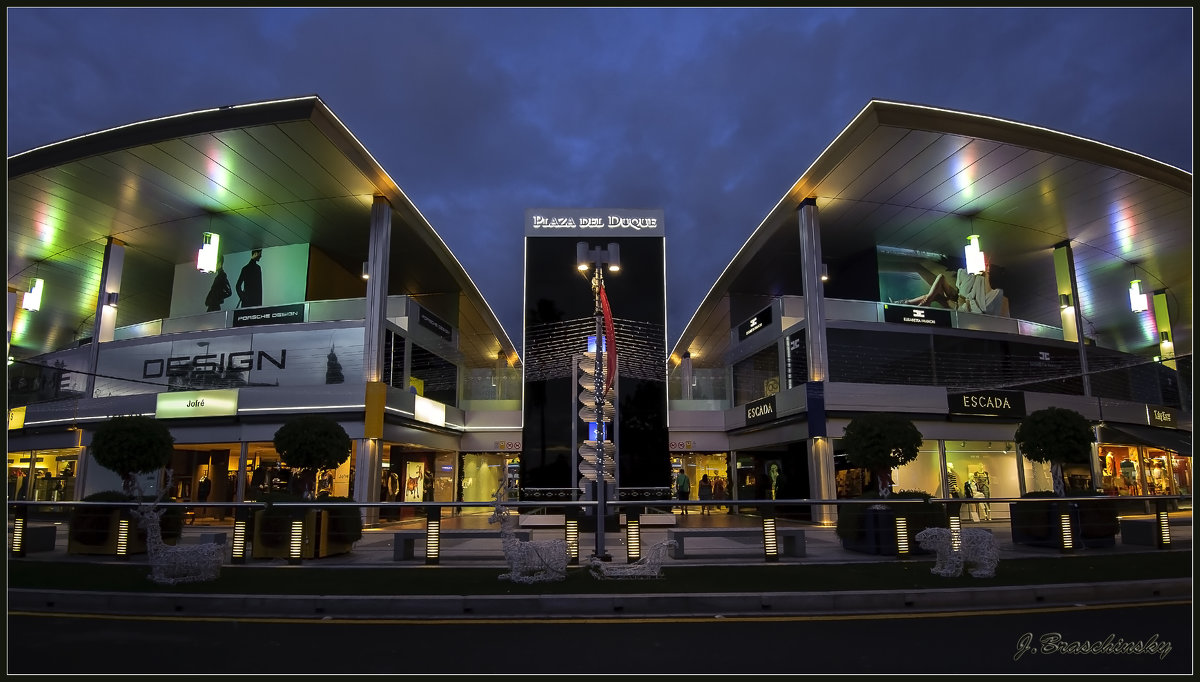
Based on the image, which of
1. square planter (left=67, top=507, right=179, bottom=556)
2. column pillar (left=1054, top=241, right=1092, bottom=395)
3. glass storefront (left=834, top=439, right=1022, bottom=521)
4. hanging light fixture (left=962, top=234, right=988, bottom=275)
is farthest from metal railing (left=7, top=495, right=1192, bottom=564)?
column pillar (left=1054, top=241, right=1092, bottom=395)

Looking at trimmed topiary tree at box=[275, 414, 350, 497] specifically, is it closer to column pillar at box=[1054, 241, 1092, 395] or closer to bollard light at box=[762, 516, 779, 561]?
bollard light at box=[762, 516, 779, 561]

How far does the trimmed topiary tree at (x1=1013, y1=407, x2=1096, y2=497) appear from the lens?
13758 mm

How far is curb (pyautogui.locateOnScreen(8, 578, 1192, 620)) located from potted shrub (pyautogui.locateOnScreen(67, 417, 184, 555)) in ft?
15.6

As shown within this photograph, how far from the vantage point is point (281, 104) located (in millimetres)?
18688

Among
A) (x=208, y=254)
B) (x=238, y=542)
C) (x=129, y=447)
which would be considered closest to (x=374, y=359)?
(x=208, y=254)

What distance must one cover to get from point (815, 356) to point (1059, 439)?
9.63 meters

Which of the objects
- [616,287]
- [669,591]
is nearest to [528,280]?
[616,287]

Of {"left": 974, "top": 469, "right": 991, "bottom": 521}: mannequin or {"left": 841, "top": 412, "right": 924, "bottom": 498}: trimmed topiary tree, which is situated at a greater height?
{"left": 841, "top": 412, "right": 924, "bottom": 498}: trimmed topiary tree

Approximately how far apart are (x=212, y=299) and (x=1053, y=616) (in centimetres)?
2805

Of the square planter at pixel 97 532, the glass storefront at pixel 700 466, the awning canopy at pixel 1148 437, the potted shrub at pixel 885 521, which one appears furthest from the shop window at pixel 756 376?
the square planter at pixel 97 532

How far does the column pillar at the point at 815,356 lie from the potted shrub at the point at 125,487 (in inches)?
677

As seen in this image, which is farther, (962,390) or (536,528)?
(962,390)

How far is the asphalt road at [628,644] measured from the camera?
212 inches

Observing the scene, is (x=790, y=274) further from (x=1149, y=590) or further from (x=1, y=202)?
(x=1, y=202)
